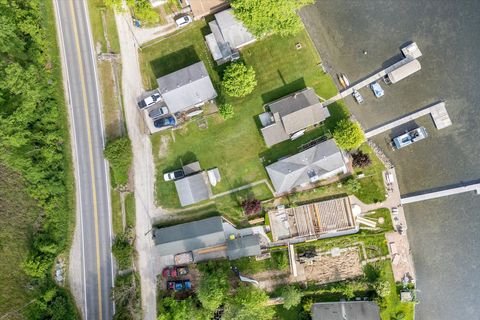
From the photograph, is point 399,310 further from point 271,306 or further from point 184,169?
point 184,169

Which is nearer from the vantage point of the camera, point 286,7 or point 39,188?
point 286,7

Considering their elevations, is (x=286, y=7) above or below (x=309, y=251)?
above

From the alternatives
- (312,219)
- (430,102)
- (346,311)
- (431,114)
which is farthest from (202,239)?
(430,102)

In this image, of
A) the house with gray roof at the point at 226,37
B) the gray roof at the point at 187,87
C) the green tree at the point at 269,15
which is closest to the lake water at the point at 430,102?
the green tree at the point at 269,15

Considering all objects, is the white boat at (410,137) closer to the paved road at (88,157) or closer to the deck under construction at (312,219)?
the deck under construction at (312,219)

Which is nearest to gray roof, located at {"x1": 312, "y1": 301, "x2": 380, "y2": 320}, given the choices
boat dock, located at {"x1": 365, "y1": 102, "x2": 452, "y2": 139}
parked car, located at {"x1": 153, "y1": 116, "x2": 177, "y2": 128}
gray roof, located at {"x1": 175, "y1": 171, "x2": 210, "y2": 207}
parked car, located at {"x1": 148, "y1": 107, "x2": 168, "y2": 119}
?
gray roof, located at {"x1": 175, "y1": 171, "x2": 210, "y2": 207}

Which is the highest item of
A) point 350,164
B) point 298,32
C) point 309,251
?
point 298,32

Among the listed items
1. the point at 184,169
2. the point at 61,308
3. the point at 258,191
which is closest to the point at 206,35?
the point at 184,169
